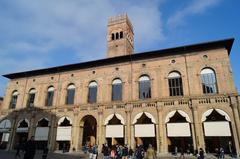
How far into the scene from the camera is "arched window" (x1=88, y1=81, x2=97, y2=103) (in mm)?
26845

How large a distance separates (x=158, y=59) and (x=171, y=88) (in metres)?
3.95

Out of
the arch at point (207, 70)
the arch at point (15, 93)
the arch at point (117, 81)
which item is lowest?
the arch at point (15, 93)

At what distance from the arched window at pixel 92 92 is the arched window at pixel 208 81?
13185 mm

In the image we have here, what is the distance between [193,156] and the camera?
20.0 m

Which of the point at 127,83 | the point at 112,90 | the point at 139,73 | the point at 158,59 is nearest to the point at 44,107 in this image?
the point at 112,90

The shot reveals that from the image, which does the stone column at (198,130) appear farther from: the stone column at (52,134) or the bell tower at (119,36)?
the bell tower at (119,36)

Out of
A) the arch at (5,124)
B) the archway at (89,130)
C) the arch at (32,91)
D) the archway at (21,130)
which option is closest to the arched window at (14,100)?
the arch at (5,124)

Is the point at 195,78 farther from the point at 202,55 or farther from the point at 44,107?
the point at 44,107

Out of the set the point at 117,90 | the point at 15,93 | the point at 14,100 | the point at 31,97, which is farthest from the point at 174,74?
the point at 14,100

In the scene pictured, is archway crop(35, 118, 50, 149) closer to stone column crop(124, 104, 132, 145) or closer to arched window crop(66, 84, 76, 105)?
arched window crop(66, 84, 76, 105)

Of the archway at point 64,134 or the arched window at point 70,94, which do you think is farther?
the arched window at point 70,94

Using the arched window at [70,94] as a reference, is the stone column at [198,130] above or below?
below

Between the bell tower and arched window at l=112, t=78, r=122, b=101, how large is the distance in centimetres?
1486

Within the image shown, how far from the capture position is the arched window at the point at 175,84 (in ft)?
76.1
